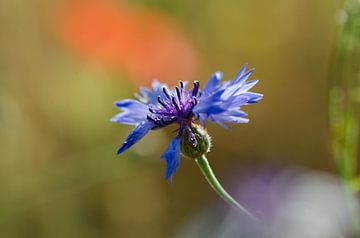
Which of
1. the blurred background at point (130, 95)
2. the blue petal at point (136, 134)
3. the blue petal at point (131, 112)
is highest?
the blue petal at point (131, 112)

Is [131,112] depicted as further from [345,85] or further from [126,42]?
[126,42]

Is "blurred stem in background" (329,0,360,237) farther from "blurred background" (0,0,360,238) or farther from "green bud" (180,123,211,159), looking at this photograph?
"blurred background" (0,0,360,238)

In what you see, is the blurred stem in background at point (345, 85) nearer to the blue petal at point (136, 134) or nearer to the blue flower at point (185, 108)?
the blue flower at point (185, 108)

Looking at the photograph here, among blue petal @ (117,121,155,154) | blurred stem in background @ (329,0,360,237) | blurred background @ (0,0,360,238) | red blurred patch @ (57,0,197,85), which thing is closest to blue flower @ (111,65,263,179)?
blue petal @ (117,121,155,154)

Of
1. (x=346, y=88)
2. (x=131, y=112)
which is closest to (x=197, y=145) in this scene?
(x=131, y=112)

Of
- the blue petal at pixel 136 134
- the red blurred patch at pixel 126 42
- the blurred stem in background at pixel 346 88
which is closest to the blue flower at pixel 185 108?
the blue petal at pixel 136 134

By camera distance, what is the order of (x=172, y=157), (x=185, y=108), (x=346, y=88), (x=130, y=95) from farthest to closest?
1. (x=130, y=95)
2. (x=346, y=88)
3. (x=185, y=108)
4. (x=172, y=157)
